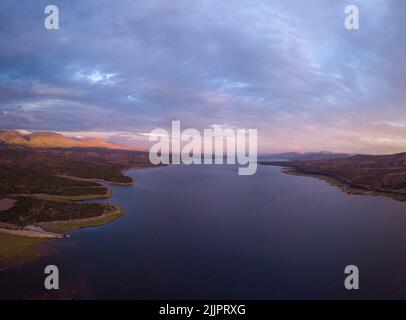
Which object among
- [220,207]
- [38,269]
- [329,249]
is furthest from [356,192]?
[38,269]

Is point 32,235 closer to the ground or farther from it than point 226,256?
farther from it

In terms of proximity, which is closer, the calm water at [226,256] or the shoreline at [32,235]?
the calm water at [226,256]

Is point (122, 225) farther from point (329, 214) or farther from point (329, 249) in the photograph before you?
point (329, 214)

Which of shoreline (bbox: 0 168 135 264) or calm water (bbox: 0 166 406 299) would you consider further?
shoreline (bbox: 0 168 135 264)

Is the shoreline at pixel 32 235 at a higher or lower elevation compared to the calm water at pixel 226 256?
higher

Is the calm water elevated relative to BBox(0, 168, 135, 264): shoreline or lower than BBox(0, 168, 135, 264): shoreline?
lower

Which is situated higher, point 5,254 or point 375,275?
point 5,254

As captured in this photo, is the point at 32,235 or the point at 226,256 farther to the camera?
the point at 32,235

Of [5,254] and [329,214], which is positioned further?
[329,214]
